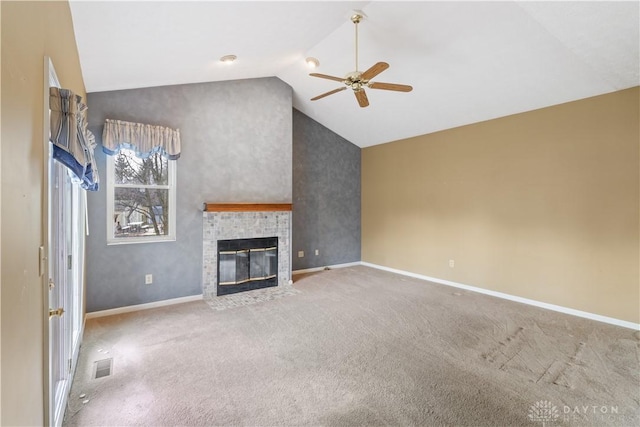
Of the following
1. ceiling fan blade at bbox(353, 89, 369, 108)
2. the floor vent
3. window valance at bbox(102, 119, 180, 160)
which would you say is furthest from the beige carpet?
ceiling fan blade at bbox(353, 89, 369, 108)

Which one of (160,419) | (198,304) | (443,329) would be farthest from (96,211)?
(443,329)

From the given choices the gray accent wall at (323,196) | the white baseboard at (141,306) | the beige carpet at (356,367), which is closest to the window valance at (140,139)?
the white baseboard at (141,306)

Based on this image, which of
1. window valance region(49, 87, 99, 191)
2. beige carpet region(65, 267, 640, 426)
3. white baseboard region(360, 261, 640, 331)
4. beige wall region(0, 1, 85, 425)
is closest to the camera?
beige wall region(0, 1, 85, 425)

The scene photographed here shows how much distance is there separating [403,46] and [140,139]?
3365mm

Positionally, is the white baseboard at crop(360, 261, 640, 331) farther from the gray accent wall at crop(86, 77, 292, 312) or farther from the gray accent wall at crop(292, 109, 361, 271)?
the gray accent wall at crop(86, 77, 292, 312)

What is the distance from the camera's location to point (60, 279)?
210cm

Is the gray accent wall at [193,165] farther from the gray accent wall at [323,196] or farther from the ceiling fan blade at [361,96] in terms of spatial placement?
the ceiling fan blade at [361,96]

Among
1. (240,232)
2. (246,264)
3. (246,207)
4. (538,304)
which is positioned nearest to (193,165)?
(246,207)

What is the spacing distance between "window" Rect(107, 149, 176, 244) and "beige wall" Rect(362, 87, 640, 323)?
4.09 meters

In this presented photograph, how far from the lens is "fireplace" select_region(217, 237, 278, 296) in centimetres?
459

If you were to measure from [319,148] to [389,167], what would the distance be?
1.47m

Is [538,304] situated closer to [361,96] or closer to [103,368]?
[361,96]

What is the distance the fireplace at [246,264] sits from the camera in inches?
181

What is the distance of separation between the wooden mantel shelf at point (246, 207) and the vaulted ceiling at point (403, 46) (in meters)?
1.70
